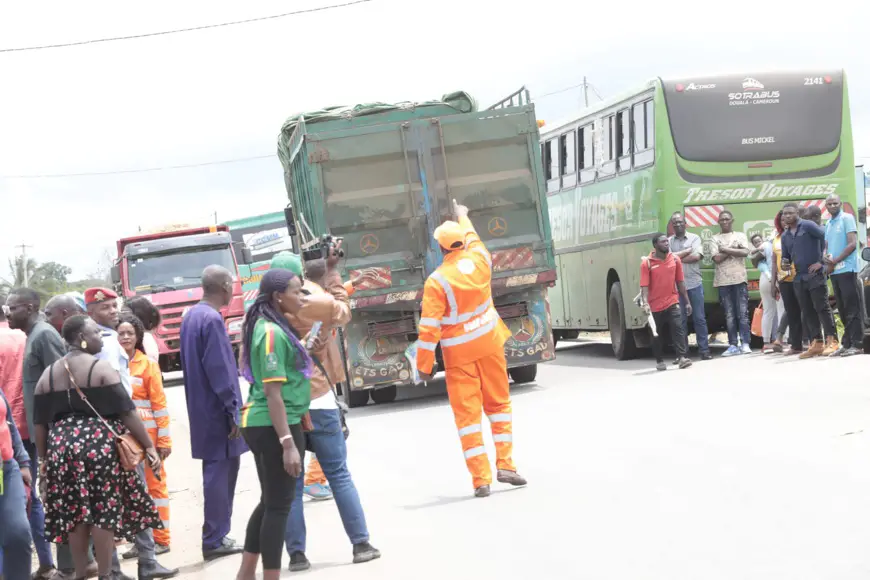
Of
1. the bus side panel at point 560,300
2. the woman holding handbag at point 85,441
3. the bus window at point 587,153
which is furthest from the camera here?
the bus side panel at point 560,300

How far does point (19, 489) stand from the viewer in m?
6.40

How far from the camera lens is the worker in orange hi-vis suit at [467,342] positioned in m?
9.01

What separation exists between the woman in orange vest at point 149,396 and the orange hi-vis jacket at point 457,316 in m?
1.84

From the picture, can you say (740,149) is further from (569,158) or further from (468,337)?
(468,337)

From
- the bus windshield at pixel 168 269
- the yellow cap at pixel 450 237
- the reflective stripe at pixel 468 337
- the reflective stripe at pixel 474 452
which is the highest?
the bus windshield at pixel 168 269

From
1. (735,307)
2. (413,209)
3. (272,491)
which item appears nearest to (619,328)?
(735,307)

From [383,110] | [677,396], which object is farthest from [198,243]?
[677,396]

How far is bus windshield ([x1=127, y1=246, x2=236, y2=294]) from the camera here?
88.0 feet

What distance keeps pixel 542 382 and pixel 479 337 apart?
8.05 m

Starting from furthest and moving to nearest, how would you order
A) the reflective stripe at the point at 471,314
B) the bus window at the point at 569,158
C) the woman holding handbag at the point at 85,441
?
the bus window at the point at 569,158, the reflective stripe at the point at 471,314, the woman holding handbag at the point at 85,441

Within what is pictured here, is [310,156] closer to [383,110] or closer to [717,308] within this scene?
[383,110]

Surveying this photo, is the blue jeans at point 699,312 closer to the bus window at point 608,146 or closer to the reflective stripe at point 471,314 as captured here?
the bus window at point 608,146

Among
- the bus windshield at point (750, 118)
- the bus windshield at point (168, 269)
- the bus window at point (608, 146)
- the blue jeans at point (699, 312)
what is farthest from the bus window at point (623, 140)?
the bus windshield at point (168, 269)

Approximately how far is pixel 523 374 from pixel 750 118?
4743 mm
